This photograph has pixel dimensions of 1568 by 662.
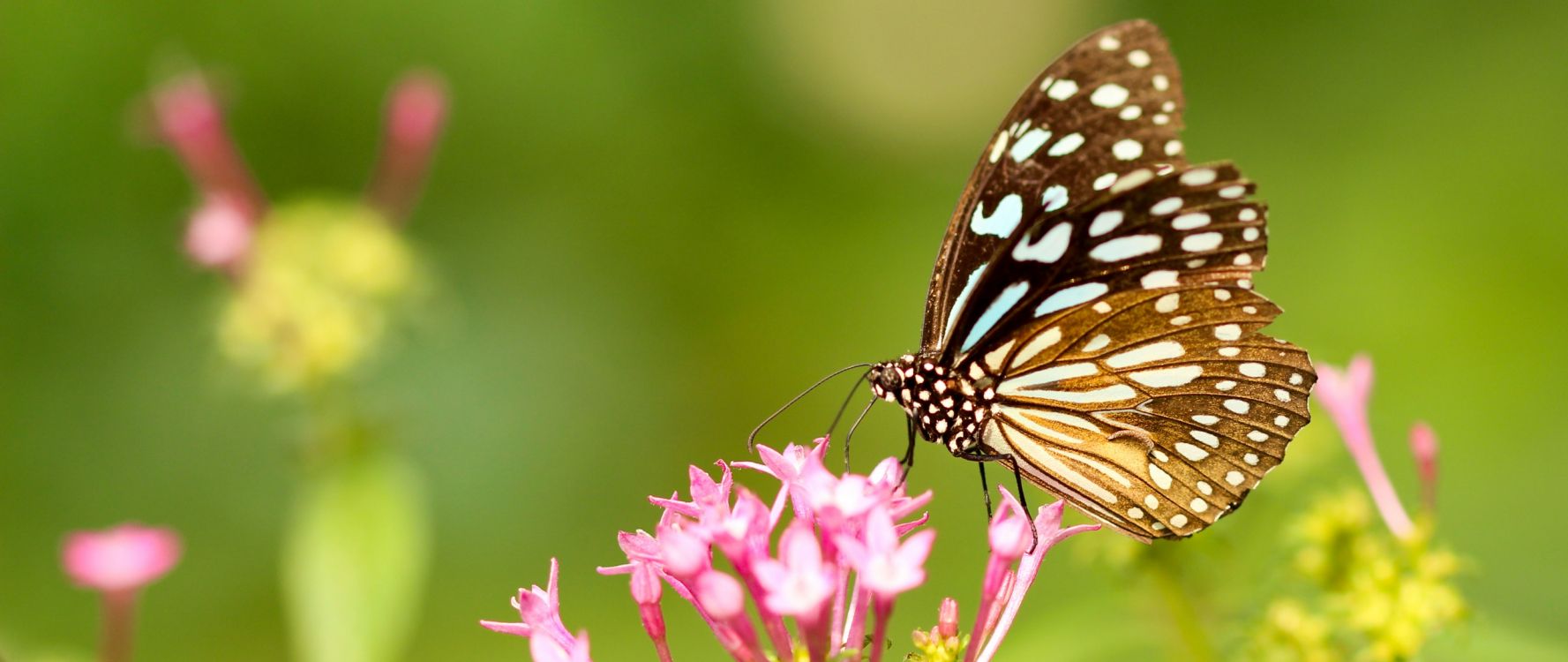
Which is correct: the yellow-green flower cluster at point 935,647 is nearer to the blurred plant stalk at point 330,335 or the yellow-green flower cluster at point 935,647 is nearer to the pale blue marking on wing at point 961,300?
the pale blue marking on wing at point 961,300

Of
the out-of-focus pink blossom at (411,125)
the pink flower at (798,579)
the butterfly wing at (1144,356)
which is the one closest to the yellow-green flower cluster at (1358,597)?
the butterfly wing at (1144,356)

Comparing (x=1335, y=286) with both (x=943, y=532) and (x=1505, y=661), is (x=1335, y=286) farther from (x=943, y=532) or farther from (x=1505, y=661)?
(x=1505, y=661)

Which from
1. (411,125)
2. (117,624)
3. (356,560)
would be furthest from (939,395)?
(411,125)

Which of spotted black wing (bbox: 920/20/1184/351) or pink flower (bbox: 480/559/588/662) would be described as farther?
spotted black wing (bbox: 920/20/1184/351)

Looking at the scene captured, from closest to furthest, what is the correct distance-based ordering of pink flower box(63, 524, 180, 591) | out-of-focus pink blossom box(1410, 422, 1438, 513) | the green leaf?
1. out-of-focus pink blossom box(1410, 422, 1438, 513)
2. pink flower box(63, 524, 180, 591)
3. the green leaf

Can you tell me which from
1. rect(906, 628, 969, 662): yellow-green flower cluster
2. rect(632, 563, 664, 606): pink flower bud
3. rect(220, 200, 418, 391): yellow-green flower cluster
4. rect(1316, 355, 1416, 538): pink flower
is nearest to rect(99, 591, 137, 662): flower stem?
rect(220, 200, 418, 391): yellow-green flower cluster

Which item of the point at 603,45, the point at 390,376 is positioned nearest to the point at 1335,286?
the point at 603,45

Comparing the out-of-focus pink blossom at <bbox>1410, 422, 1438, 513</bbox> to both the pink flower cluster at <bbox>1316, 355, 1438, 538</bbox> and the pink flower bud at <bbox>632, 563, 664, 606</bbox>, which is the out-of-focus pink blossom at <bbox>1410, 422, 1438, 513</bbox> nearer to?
the pink flower cluster at <bbox>1316, 355, 1438, 538</bbox>
